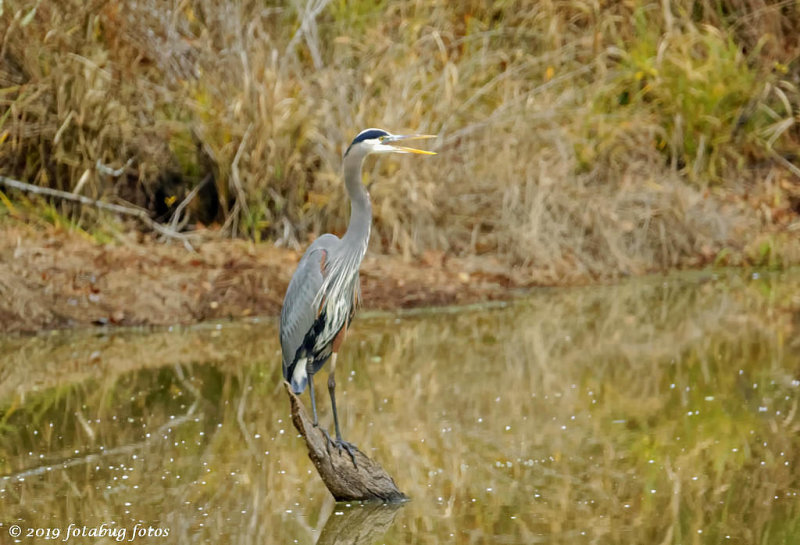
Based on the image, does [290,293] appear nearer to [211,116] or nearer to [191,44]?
[211,116]

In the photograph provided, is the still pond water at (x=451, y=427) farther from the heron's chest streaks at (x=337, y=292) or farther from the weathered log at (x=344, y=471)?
→ the heron's chest streaks at (x=337, y=292)

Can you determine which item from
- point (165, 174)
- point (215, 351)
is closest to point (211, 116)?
point (165, 174)

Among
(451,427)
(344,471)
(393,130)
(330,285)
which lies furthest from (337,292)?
(393,130)

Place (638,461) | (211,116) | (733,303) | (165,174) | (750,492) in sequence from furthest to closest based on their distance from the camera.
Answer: (165,174) < (211,116) < (733,303) < (638,461) < (750,492)

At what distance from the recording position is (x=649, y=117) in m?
11.1

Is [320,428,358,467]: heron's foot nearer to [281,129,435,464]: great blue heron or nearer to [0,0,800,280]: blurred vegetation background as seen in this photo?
[281,129,435,464]: great blue heron

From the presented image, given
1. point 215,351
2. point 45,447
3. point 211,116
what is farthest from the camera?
point 211,116

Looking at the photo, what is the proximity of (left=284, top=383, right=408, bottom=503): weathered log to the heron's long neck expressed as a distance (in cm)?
66

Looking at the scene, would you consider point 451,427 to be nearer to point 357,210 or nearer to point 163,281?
point 357,210

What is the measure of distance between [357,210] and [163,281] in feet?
13.8

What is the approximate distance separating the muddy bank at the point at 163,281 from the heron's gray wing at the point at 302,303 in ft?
12.4

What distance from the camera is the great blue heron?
200 inches

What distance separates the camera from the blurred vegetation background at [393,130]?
9.90 metres

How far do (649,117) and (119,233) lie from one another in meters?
4.84
